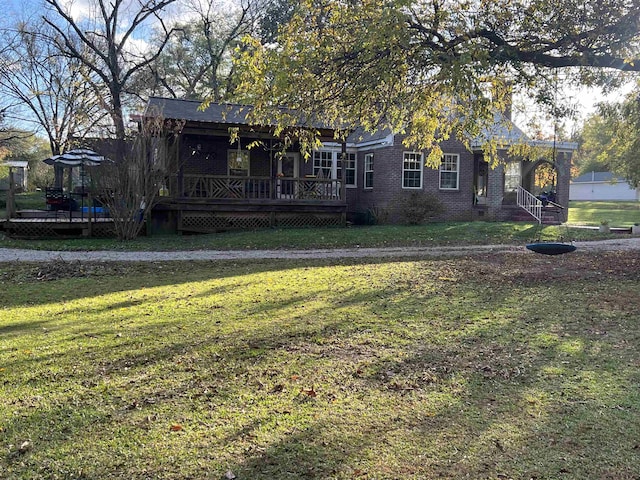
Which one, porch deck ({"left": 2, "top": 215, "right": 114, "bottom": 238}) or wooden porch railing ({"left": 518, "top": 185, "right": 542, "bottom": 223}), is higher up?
wooden porch railing ({"left": 518, "top": 185, "right": 542, "bottom": 223})

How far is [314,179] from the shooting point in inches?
765

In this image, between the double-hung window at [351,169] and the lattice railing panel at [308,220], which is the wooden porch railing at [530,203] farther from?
the lattice railing panel at [308,220]

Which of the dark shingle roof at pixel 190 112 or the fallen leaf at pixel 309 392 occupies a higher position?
the dark shingle roof at pixel 190 112

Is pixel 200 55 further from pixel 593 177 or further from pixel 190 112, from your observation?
pixel 593 177

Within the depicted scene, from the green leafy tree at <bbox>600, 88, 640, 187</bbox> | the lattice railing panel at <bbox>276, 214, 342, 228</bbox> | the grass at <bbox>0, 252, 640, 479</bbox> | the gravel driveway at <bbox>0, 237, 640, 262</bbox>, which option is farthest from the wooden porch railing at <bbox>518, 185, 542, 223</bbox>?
the grass at <bbox>0, 252, 640, 479</bbox>

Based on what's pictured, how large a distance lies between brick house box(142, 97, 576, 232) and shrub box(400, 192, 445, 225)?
2.39ft

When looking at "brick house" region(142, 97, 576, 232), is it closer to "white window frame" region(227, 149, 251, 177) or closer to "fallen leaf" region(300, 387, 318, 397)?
"white window frame" region(227, 149, 251, 177)

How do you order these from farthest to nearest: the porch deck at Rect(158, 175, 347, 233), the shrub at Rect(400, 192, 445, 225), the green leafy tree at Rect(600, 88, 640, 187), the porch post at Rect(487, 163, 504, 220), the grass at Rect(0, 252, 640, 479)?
the porch post at Rect(487, 163, 504, 220) → the shrub at Rect(400, 192, 445, 225) → the porch deck at Rect(158, 175, 347, 233) → the green leafy tree at Rect(600, 88, 640, 187) → the grass at Rect(0, 252, 640, 479)

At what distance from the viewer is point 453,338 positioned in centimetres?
575

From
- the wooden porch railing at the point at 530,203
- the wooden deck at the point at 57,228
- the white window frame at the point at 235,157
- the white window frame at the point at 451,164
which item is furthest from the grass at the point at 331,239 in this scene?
the white window frame at the point at 235,157

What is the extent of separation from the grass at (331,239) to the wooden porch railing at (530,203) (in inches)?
126

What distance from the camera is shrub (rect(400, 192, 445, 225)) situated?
20.1 metres

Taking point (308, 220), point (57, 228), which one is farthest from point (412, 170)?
point (57, 228)

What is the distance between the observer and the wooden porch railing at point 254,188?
1831 cm
